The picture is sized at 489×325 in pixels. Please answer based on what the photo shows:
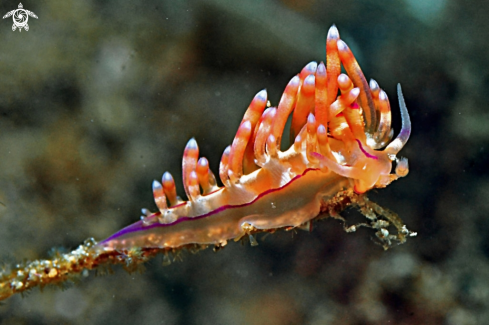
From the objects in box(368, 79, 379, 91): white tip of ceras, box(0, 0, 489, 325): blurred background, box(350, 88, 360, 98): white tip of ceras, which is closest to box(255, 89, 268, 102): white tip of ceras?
box(350, 88, 360, 98): white tip of ceras

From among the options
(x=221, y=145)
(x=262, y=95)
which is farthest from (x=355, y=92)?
(x=221, y=145)

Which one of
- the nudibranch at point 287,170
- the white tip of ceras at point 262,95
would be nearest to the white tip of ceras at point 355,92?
the nudibranch at point 287,170

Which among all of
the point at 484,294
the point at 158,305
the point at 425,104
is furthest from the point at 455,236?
the point at 158,305

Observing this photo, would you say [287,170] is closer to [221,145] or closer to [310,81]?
[310,81]

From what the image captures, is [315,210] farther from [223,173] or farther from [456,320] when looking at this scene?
[456,320]

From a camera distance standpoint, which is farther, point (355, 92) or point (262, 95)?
point (262, 95)
